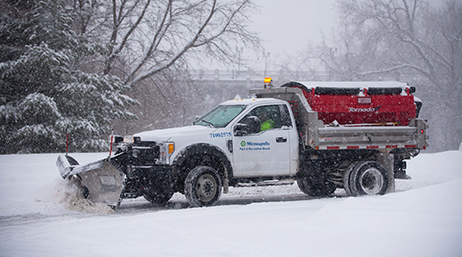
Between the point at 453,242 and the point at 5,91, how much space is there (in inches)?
603

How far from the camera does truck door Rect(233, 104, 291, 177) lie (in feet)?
27.9

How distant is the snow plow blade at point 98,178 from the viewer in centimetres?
772

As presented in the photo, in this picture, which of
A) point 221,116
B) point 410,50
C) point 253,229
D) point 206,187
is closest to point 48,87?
point 221,116

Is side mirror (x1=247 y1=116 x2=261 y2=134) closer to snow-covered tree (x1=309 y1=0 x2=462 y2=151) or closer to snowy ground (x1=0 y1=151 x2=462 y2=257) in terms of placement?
snowy ground (x1=0 y1=151 x2=462 y2=257)

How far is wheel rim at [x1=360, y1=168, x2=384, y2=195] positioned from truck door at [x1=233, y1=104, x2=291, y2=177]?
1.77 metres

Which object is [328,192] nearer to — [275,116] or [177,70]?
[275,116]

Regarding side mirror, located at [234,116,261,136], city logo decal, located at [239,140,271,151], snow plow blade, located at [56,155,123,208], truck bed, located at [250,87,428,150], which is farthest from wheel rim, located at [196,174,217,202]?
truck bed, located at [250,87,428,150]

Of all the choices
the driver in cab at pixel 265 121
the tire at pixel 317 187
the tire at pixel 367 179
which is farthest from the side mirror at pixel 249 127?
the tire at pixel 317 187

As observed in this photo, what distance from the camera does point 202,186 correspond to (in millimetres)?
8148

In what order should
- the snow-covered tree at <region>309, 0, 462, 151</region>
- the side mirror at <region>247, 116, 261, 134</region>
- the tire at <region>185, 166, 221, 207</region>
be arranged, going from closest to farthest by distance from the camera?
the tire at <region>185, 166, 221, 207</region> → the side mirror at <region>247, 116, 261, 134</region> → the snow-covered tree at <region>309, 0, 462, 151</region>

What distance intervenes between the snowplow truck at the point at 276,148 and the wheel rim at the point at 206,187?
2 centimetres

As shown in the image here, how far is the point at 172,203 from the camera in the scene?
9445 millimetres

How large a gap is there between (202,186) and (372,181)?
144 inches

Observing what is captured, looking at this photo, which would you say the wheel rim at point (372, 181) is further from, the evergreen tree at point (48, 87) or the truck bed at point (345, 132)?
the evergreen tree at point (48, 87)
